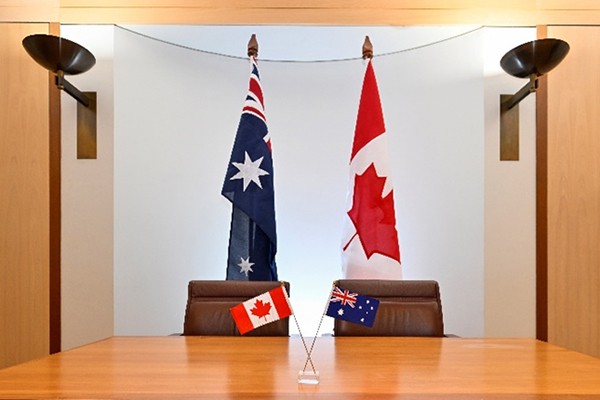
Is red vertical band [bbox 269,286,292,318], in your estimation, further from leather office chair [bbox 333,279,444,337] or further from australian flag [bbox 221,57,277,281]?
australian flag [bbox 221,57,277,281]

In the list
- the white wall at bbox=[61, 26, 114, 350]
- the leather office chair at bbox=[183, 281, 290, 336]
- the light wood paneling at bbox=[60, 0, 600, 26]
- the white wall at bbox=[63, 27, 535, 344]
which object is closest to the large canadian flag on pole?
the light wood paneling at bbox=[60, 0, 600, 26]

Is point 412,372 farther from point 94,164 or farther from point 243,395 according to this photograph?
point 94,164

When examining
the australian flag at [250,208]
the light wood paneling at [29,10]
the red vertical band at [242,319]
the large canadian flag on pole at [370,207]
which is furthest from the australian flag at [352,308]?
the light wood paneling at [29,10]

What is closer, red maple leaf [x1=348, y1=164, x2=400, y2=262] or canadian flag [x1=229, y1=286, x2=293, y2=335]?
canadian flag [x1=229, y1=286, x2=293, y2=335]

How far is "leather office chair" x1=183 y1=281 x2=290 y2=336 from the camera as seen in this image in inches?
98.7

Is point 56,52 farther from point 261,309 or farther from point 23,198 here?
point 261,309

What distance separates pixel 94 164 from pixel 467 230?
2.43 m

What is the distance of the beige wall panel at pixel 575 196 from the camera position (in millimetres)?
3412

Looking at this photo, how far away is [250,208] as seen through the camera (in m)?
3.32

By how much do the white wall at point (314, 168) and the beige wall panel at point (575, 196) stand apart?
155 millimetres

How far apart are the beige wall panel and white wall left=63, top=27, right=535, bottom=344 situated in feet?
0.51

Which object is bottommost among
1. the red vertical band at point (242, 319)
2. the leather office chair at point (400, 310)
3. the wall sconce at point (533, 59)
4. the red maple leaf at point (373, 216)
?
the leather office chair at point (400, 310)

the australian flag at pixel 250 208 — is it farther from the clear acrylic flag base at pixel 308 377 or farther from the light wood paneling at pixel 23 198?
the clear acrylic flag base at pixel 308 377

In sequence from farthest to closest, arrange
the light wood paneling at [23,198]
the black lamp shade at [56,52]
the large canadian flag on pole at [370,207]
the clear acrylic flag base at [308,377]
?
the light wood paneling at [23,198]
the large canadian flag on pole at [370,207]
the black lamp shade at [56,52]
the clear acrylic flag base at [308,377]
